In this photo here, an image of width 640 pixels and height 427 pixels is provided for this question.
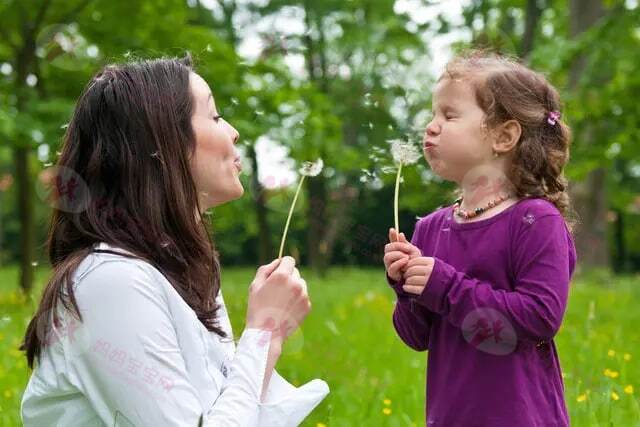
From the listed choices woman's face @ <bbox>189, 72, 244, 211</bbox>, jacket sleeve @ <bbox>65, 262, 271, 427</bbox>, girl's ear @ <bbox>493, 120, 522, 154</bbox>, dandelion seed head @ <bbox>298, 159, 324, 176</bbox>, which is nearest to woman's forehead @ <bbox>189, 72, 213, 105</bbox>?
woman's face @ <bbox>189, 72, 244, 211</bbox>

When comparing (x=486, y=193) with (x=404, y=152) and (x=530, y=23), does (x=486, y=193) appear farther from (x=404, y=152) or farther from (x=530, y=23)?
(x=530, y=23)

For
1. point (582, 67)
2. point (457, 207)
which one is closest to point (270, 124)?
point (582, 67)

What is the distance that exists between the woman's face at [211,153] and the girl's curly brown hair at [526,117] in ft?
1.88

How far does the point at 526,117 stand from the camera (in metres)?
2.01

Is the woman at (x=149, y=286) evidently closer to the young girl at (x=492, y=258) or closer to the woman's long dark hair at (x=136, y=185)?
the woman's long dark hair at (x=136, y=185)

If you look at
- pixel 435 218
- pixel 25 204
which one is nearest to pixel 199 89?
pixel 435 218

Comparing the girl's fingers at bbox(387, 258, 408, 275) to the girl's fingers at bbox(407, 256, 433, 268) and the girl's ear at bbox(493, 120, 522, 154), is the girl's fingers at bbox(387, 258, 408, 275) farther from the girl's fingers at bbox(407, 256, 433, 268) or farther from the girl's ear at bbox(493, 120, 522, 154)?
the girl's ear at bbox(493, 120, 522, 154)

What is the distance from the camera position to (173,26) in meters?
8.91

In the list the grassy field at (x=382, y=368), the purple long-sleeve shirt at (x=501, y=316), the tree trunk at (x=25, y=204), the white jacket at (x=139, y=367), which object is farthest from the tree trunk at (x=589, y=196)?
the white jacket at (x=139, y=367)

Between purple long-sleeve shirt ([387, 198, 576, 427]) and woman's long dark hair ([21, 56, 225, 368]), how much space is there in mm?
525

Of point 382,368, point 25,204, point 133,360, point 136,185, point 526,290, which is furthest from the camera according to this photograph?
point 25,204

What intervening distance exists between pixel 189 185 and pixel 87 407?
485 millimetres

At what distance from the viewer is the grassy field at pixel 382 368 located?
3.17 m

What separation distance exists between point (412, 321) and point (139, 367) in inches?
31.6
